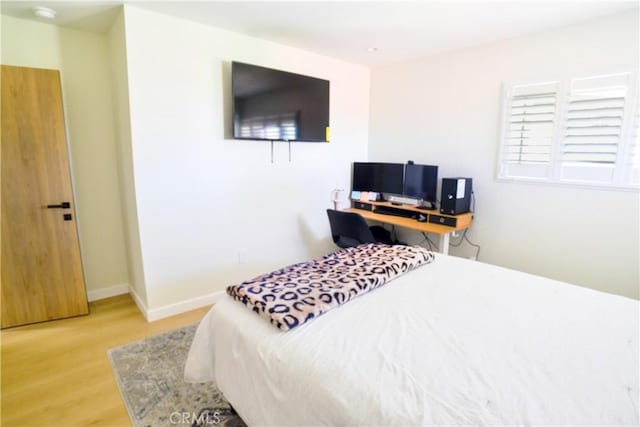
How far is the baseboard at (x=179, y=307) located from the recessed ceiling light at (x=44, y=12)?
7.25 ft

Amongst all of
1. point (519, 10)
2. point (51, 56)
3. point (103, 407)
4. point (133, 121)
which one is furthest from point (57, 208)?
point (519, 10)

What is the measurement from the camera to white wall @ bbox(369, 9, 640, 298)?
2.40 metres

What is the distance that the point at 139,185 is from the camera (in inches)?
95.3

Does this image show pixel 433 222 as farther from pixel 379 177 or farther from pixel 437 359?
pixel 437 359

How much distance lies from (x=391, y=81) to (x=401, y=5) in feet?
4.84

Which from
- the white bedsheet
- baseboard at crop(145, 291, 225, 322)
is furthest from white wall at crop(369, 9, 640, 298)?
baseboard at crop(145, 291, 225, 322)

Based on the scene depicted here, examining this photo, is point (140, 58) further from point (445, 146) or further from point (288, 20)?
point (445, 146)

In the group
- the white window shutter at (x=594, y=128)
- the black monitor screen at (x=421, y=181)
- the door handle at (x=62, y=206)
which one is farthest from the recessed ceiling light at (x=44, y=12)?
the white window shutter at (x=594, y=128)

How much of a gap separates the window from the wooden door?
3.62 meters

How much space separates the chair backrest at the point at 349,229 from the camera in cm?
284

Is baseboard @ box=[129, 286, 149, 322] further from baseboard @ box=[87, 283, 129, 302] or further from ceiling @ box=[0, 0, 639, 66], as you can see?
ceiling @ box=[0, 0, 639, 66]

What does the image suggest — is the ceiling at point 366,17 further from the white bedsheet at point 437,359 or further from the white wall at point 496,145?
the white bedsheet at point 437,359

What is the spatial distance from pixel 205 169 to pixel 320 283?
1652 mm

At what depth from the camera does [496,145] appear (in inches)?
117
